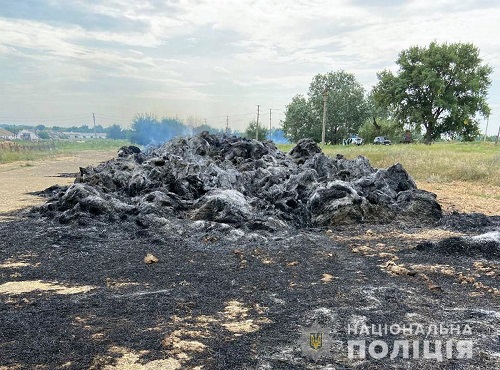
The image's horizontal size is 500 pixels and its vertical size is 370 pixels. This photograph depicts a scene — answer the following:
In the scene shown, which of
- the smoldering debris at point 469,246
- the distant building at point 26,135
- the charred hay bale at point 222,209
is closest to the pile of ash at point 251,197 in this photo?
the charred hay bale at point 222,209

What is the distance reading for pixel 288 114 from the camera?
5784 centimetres

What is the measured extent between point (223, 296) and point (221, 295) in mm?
35

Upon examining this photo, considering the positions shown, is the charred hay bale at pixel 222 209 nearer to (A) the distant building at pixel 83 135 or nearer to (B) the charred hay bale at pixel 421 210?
(B) the charred hay bale at pixel 421 210

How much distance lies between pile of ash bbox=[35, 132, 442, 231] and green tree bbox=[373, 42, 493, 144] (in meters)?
27.8

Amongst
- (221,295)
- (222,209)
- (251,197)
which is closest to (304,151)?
(251,197)

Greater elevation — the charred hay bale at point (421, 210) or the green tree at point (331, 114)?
the green tree at point (331, 114)

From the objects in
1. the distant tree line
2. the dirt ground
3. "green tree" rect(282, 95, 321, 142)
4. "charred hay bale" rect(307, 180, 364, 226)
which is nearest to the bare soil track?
"charred hay bale" rect(307, 180, 364, 226)

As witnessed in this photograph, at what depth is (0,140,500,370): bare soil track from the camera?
10.3 ft

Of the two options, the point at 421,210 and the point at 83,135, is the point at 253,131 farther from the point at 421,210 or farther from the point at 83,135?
the point at 83,135

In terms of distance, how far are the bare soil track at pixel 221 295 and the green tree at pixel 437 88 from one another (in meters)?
32.8

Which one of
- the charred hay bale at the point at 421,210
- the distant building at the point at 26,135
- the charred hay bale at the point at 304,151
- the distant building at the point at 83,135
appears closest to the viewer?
the charred hay bale at the point at 421,210

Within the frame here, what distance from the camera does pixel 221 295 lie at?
4.41 meters

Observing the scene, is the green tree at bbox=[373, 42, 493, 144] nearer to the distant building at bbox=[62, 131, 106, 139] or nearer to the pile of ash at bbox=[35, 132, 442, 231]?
the pile of ash at bbox=[35, 132, 442, 231]

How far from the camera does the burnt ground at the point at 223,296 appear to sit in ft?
10.3
